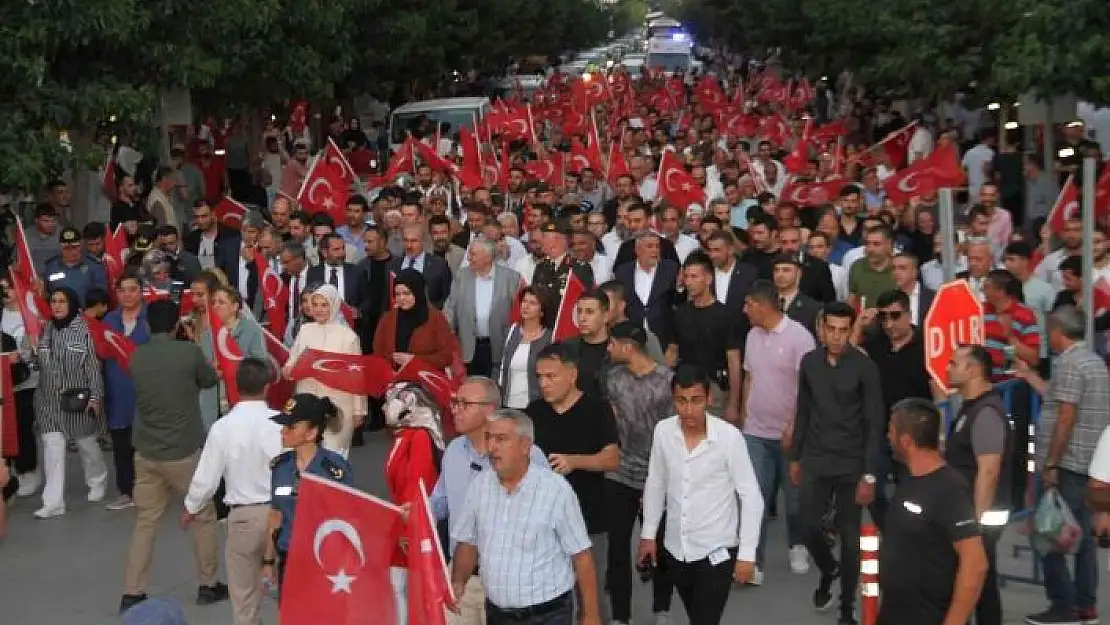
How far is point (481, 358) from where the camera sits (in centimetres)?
1420

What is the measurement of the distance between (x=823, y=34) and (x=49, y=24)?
23.3 meters

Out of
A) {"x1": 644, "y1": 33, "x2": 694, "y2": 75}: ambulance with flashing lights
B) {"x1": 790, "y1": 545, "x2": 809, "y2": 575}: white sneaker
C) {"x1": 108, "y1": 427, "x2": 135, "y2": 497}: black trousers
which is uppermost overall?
{"x1": 108, "y1": 427, "x2": 135, "y2": 497}: black trousers

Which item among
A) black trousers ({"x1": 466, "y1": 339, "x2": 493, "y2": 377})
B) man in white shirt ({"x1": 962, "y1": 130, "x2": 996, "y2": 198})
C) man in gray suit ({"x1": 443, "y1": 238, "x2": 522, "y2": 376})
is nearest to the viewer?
man in gray suit ({"x1": 443, "y1": 238, "x2": 522, "y2": 376})

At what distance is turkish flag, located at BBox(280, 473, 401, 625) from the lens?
287 inches

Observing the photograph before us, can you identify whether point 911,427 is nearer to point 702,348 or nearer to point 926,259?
point 702,348

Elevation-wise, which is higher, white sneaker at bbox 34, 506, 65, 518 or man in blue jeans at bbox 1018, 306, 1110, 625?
man in blue jeans at bbox 1018, 306, 1110, 625

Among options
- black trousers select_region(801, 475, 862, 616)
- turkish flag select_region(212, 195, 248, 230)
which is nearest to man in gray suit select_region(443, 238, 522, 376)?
black trousers select_region(801, 475, 862, 616)

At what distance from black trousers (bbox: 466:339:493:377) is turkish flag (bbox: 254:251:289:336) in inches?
57.6

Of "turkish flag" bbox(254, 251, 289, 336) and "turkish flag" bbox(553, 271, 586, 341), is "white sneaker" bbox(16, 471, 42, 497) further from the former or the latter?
"turkish flag" bbox(553, 271, 586, 341)

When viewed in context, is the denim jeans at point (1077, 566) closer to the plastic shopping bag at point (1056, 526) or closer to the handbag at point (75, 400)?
the plastic shopping bag at point (1056, 526)

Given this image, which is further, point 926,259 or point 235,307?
point 926,259

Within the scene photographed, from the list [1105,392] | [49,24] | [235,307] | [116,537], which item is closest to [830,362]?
[1105,392]

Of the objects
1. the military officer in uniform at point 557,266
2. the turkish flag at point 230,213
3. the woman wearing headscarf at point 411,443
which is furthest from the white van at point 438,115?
the woman wearing headscarf at point 411,443

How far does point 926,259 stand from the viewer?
15953mm
